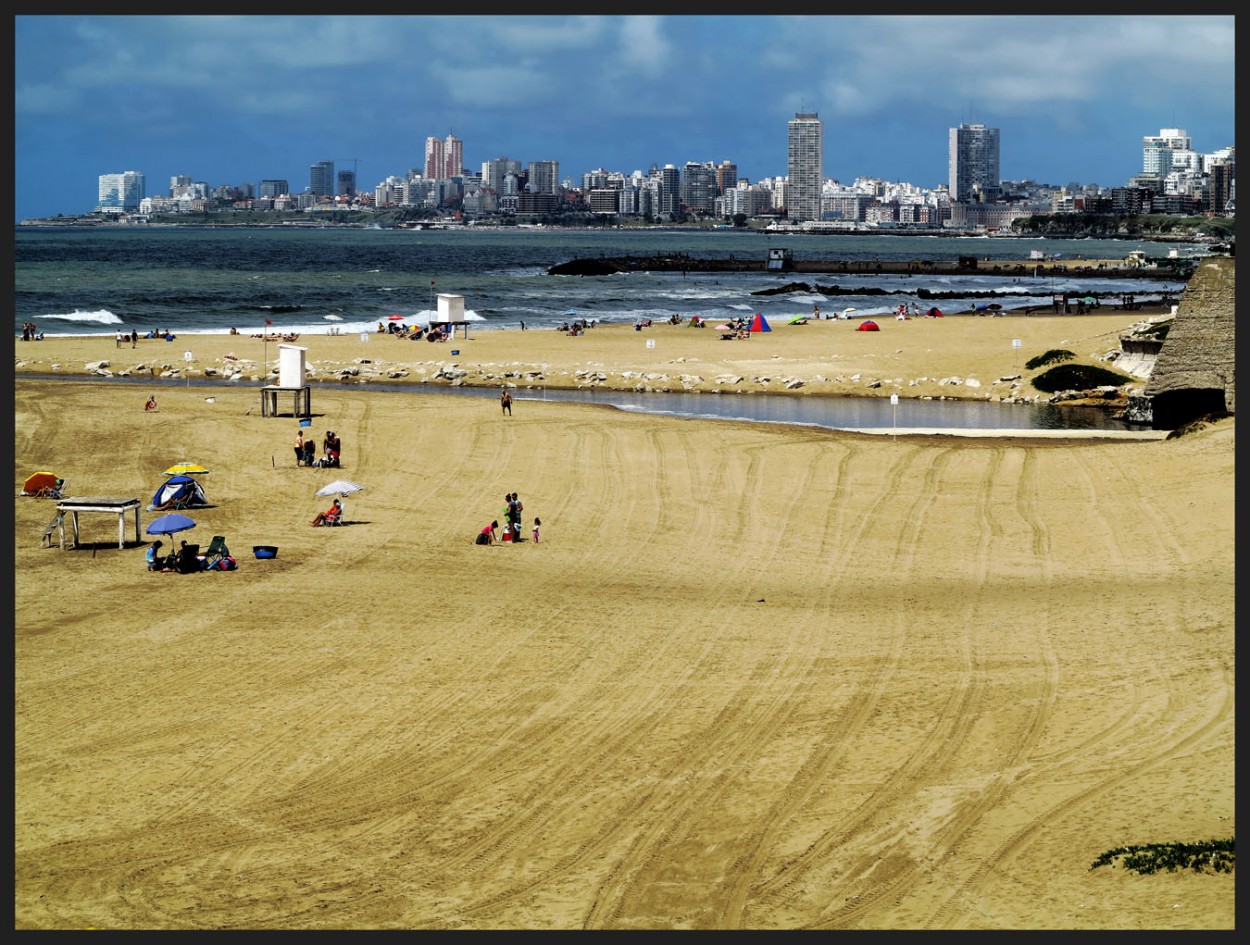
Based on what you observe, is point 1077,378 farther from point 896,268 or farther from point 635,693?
point 896,268

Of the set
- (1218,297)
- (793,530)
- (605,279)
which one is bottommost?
(793,530)

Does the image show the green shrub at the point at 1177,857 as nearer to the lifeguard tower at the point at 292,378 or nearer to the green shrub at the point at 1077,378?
the lifeguard tower at the point at 292,378

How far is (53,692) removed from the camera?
659 inches

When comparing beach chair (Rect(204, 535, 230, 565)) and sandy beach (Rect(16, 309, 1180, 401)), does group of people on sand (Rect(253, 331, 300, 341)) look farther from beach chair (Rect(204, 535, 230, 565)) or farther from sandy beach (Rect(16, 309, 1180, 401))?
beach chair (Rect(204, 535, 230, 565))

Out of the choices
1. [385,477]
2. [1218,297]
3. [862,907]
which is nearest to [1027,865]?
[862,907]

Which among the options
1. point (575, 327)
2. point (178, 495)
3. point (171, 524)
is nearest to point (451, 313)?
point (575, 327)

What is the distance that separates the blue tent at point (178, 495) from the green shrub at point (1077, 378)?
29.4 metres

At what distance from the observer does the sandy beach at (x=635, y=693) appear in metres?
12.1

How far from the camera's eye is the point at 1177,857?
11836mm

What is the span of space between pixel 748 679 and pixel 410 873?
5879 mm

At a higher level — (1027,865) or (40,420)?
(40,420)

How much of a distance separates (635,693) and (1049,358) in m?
38.1

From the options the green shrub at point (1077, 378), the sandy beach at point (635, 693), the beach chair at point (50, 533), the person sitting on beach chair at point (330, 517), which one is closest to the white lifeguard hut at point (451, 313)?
the green shrub at point (1077, 378)

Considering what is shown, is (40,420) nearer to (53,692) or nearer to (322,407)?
(322,407)
